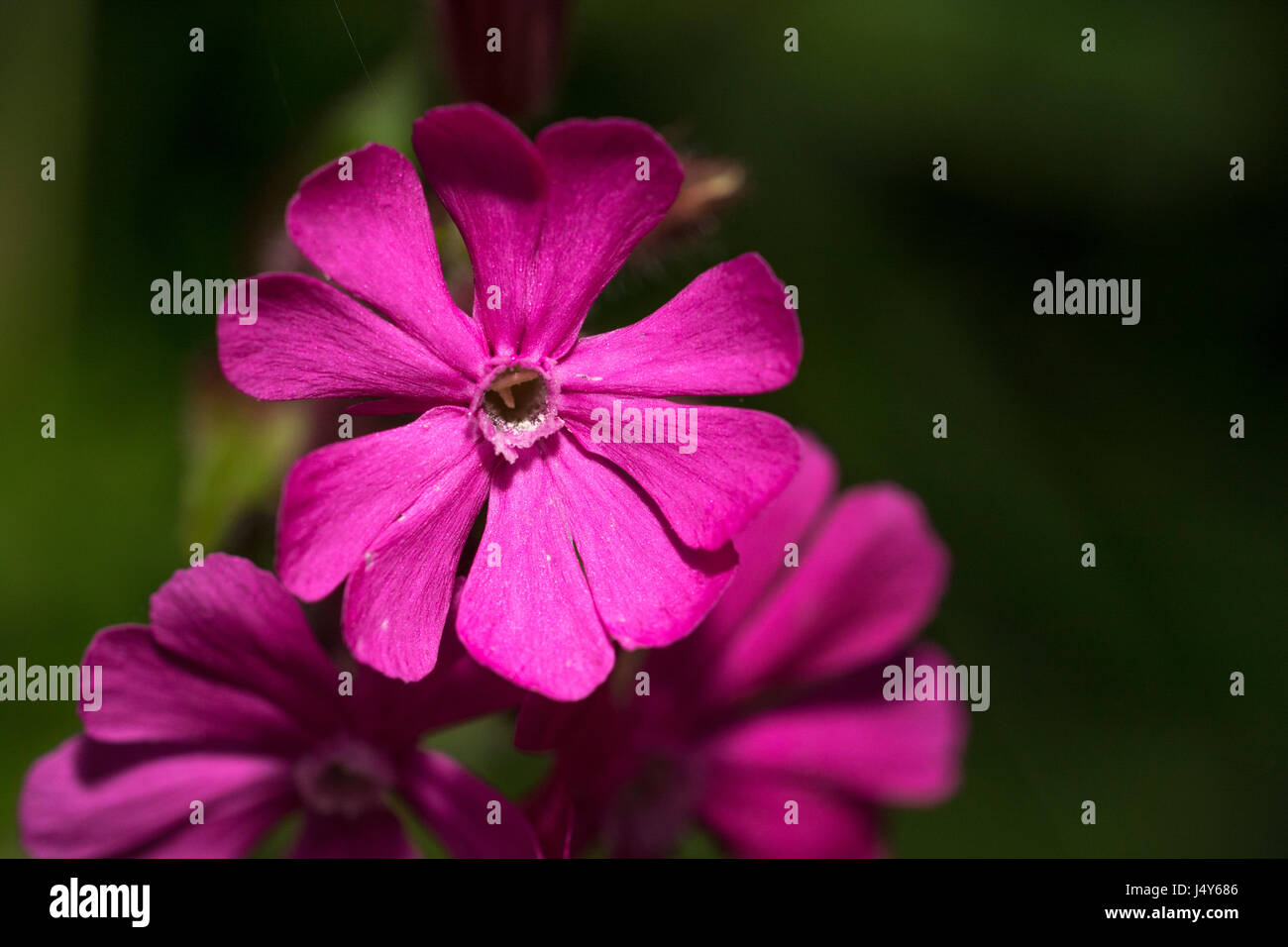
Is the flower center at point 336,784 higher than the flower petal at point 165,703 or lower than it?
lower

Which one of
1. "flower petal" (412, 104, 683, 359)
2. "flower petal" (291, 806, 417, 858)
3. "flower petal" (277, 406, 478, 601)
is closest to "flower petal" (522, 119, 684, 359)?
"flower petal" (412, 104, 683, 359)

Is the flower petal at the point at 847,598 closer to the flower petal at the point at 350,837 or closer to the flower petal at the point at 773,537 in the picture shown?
the flower petal at the point at 773,537

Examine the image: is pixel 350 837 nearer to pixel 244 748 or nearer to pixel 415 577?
pixel 244 748

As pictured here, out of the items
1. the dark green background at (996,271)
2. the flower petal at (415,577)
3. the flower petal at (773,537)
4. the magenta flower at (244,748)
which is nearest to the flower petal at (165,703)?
the magenta flower at (244,748)

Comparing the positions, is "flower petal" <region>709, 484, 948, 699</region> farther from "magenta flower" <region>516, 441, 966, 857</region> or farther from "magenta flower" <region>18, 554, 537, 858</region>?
"magenta flower" <region>18, 554, 537, 858</region>

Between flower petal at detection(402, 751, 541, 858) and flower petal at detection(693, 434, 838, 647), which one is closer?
flower petal at detection(402, 751, 541, 858)

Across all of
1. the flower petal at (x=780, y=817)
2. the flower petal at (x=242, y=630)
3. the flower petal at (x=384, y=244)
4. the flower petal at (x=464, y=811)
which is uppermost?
the flower petal at (x=384, y=244)
